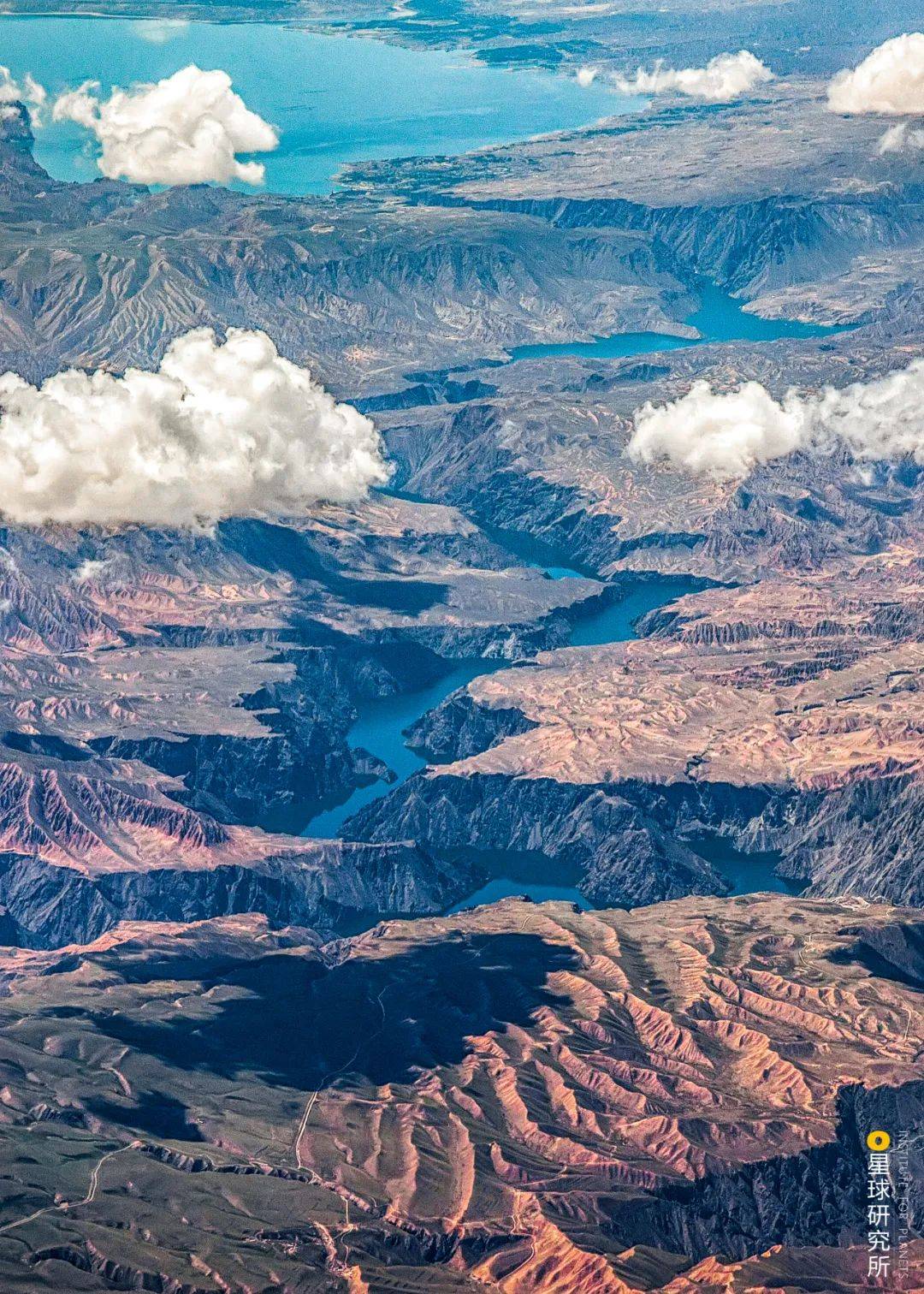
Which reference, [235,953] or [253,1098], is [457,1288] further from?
[235,953]

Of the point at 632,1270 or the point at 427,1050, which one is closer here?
the point at 632,1270

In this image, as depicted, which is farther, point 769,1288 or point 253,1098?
point 253,1098

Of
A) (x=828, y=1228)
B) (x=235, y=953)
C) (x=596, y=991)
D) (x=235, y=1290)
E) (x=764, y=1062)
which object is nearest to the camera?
(x=235, y=1290)

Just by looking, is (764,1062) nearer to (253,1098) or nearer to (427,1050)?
(427,1050)

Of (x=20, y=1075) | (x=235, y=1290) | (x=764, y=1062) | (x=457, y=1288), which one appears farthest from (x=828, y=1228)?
(x=20, y=1075)

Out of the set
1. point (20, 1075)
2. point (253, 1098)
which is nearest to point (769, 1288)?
point (253, 1098)

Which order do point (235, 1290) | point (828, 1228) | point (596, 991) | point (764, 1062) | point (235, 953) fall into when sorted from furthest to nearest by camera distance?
point (235, 953) < point (596, 991) < point (764, 1062) < point (828, 1228) < point (235, 1290)
